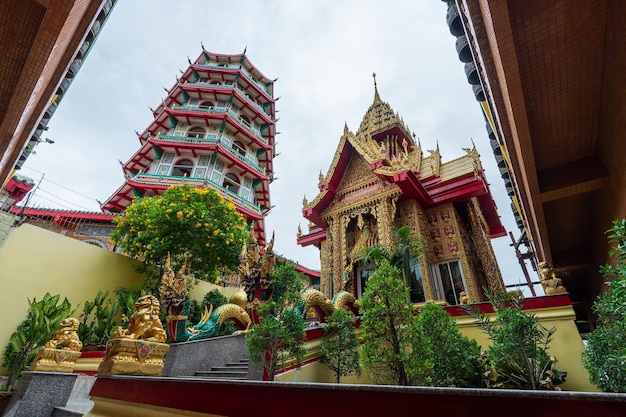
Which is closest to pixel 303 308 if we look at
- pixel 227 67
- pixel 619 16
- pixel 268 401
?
pixel 268 401

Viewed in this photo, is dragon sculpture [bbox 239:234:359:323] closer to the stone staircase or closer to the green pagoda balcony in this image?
the stone staircase

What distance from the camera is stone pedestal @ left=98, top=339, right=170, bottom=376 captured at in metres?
3.20

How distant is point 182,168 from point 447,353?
1920 centimetres

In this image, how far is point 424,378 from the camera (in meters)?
3.74

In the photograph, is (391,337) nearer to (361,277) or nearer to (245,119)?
(361,277)

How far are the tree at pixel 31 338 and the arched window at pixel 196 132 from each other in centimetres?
1551

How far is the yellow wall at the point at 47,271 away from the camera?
769 centimetres

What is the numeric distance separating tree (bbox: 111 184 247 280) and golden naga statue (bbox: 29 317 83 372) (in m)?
4.50

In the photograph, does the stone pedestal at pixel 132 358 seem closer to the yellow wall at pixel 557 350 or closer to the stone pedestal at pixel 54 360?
the yellow wall at pixel 557 350

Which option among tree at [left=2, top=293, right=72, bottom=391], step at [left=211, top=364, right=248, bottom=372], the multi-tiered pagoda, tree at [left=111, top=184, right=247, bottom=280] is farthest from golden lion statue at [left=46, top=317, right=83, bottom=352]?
the multi-tiered pagoda

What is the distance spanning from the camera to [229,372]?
571 centimetres

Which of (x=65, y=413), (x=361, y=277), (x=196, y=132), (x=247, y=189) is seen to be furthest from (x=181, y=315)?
(x=196, y=132)

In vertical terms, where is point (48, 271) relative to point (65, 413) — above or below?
above

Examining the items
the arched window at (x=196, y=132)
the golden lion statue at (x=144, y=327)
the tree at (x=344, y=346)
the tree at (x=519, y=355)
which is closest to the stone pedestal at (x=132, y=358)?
the golden lion statue at (x=144, y=327)
